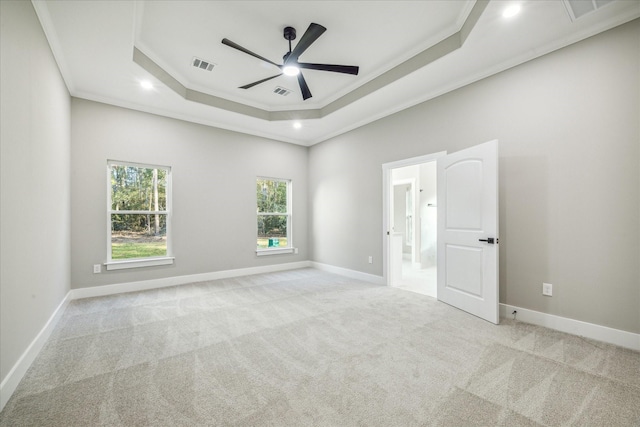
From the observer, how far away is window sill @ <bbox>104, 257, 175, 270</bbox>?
408 centimetres

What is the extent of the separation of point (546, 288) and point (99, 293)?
18.7 ft

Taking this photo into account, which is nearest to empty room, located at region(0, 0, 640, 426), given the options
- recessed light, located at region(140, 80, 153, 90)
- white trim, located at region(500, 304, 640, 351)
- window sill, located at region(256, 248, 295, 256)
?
white trim, located at region(500, 304, 640, 351)

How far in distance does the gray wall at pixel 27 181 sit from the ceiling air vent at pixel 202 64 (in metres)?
1.39

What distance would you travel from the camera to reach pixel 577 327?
2672 millimetres

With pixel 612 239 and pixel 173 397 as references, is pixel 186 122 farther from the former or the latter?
pixel 612 239

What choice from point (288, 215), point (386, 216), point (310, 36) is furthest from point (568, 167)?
point (288, 215)

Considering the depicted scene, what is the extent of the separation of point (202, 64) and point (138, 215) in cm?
256

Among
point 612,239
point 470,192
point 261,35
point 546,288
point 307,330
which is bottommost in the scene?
point 307,330

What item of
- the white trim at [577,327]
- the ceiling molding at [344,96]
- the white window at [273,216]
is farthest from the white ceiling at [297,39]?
the white trim at [577,327]

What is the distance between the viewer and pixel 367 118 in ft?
16.1

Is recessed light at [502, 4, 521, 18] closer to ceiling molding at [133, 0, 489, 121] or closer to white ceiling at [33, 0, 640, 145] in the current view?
white ceiling at [33, 0, 640, 145]

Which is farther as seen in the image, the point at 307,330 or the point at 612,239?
the point at 307,330

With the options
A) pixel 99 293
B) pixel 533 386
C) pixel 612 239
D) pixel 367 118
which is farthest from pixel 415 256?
pixel 99 293

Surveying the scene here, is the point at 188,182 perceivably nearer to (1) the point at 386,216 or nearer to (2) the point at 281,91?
(2) the point at 281,91
